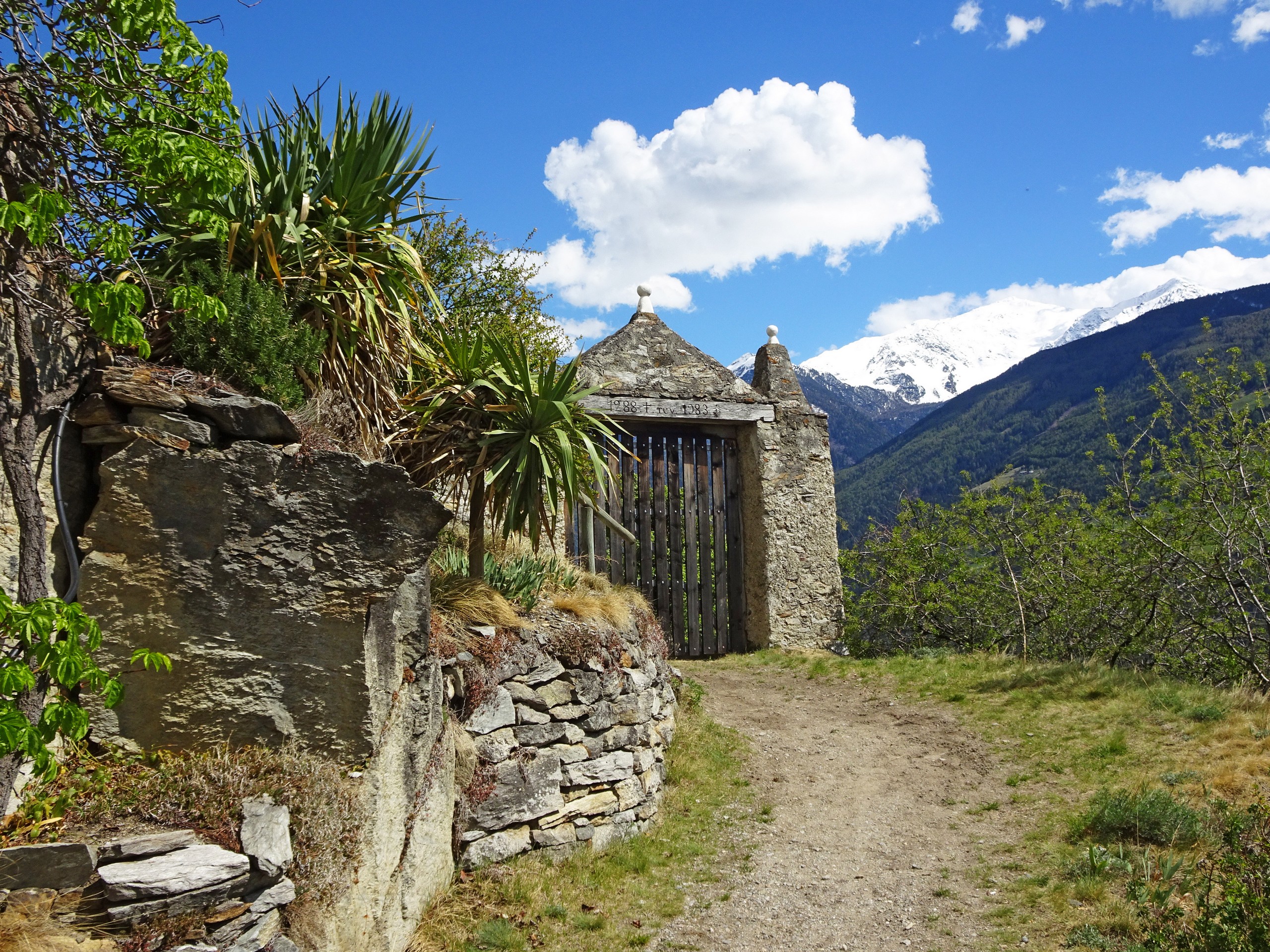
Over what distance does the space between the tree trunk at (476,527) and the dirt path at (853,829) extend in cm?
273

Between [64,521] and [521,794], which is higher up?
[64,521]

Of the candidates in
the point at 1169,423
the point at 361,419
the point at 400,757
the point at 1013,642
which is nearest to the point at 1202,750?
the point at 1169,423

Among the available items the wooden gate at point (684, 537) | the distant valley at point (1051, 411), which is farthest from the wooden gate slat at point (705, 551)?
the distant valley at point (1051, 411)

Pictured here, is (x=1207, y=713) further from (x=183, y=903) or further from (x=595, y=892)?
(x=183, y=903)

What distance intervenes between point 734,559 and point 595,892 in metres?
7.23

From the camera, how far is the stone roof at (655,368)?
1188 centimetres

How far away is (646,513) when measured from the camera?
40.8ft

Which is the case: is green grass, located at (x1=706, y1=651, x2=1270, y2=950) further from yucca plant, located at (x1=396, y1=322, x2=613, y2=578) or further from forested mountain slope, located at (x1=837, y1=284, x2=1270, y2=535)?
forested mountain slope, located at (x1=837, y1=284, x2=1270, y2=535)

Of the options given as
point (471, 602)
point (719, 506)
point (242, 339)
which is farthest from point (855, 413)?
point (242, 339)

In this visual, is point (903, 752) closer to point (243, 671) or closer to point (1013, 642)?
point (1013, 642)

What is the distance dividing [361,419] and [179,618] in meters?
1.97

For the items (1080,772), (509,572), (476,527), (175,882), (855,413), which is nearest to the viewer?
(175,882)

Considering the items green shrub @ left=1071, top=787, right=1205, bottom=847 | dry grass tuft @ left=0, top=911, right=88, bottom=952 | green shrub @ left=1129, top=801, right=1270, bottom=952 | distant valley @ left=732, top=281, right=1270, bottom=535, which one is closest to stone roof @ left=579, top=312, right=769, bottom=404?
green shrub @ left=1071, top=787, right=1205, bottom=847

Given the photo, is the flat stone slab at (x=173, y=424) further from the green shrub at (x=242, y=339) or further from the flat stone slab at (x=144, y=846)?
the flat stone slab at (x=144, y=846)
